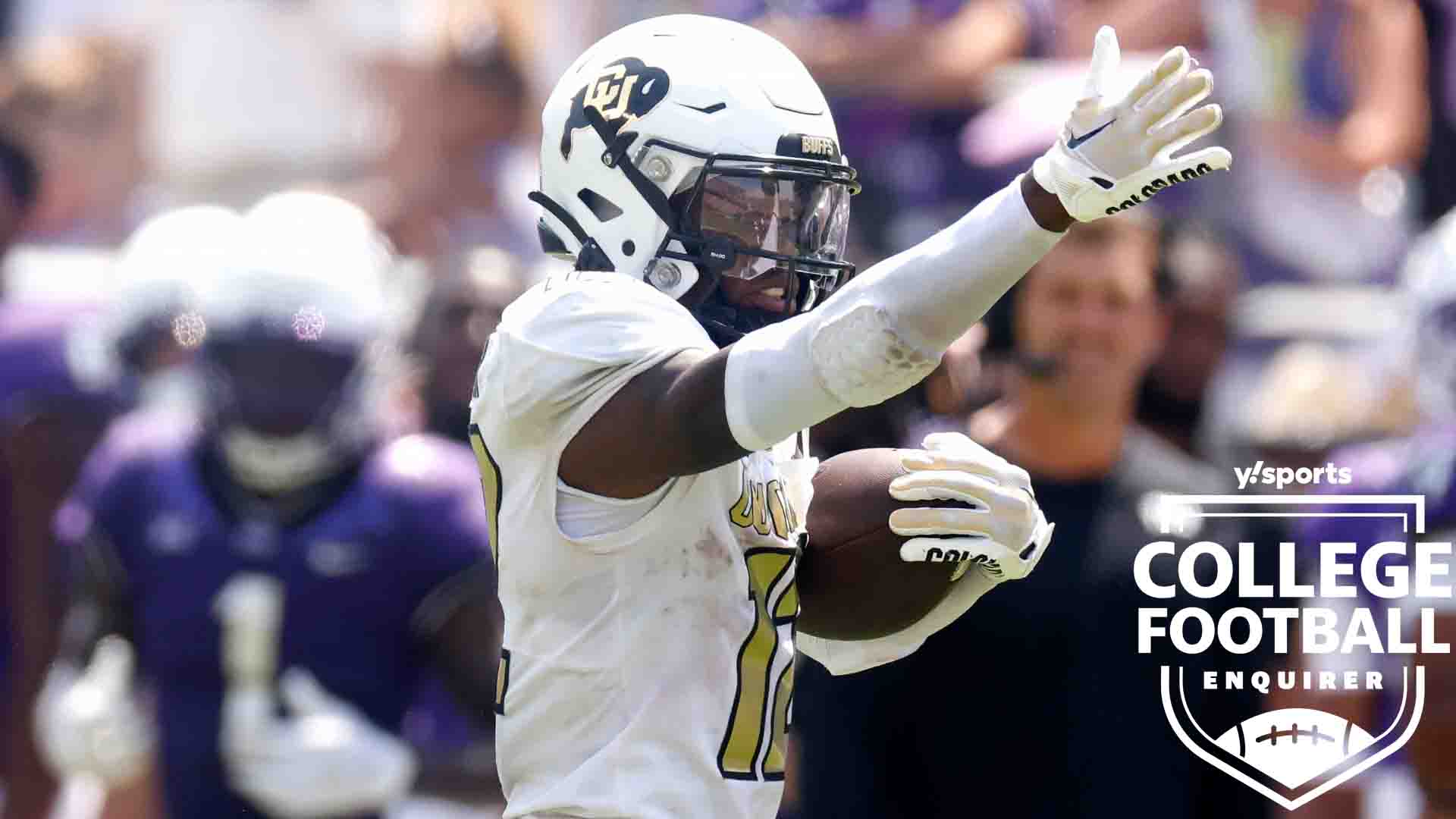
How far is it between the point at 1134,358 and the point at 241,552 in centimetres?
183

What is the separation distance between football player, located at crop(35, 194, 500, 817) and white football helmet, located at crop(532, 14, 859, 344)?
6.61 ft

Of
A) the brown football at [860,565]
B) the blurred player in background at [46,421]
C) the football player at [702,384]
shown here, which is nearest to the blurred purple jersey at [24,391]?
the blurred player in background at [46,421]

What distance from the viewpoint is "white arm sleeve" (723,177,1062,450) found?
115 inches

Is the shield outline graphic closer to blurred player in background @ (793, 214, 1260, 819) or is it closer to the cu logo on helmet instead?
Answer: blurred player in background @ (793, 214, 1260, 819)

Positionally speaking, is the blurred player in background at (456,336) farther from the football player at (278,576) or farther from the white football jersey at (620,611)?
the white football jersey at (620,611)

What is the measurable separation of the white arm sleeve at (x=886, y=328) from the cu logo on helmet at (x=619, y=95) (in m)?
0.55

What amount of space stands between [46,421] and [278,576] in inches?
55.8

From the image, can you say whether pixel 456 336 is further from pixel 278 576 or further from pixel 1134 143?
pixel 1134 143

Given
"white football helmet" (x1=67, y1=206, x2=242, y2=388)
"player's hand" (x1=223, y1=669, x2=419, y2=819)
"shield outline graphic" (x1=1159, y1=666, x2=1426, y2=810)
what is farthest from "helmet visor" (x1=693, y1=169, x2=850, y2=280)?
"white football helmet" (x1=67, y1=206, x2=242, y2=388)

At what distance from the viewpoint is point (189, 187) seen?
750 cm

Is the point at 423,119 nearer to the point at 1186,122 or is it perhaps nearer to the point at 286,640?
the point at 286,640

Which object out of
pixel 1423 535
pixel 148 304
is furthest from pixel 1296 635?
pixel 148 304

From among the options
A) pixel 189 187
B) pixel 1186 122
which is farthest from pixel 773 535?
pixel 189 187

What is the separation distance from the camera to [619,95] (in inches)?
135
